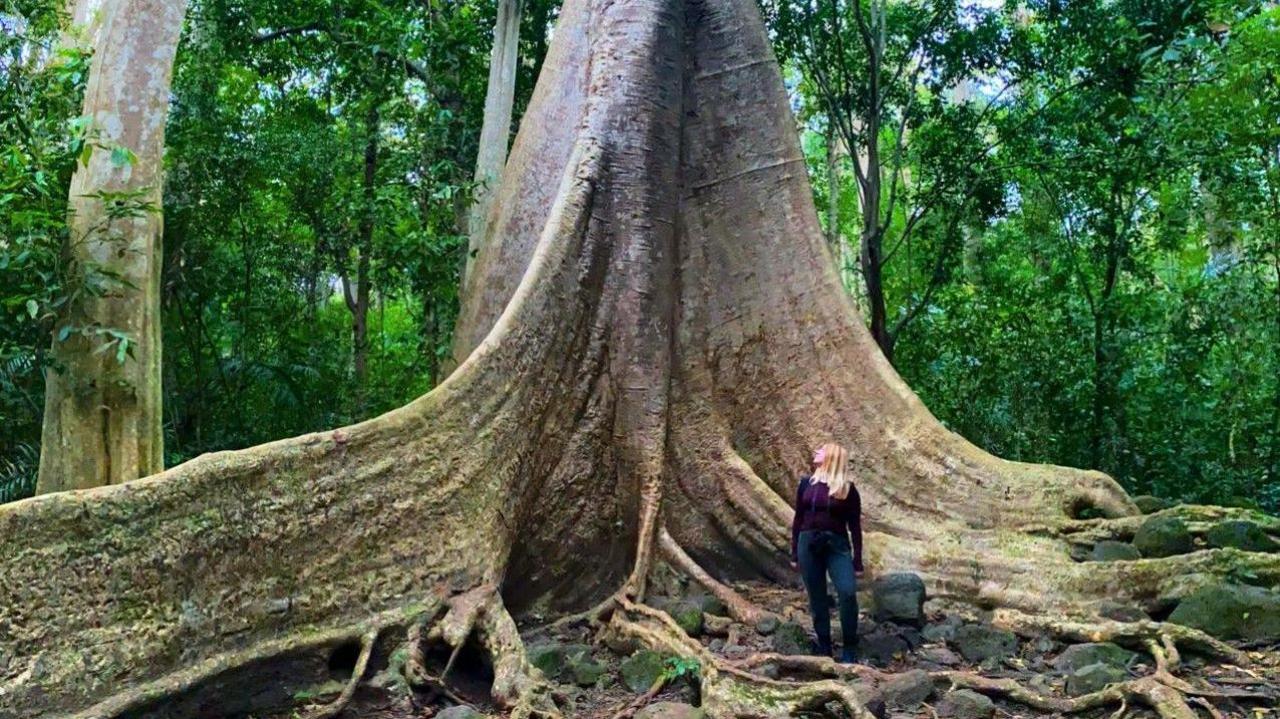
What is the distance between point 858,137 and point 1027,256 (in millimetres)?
2878

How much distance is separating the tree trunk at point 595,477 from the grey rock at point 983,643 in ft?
1.13

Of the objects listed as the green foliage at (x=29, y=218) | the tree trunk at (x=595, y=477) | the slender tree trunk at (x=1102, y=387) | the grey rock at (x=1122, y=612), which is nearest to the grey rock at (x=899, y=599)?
the tree trunk at (x=595, y=477)

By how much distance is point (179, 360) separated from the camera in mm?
8539

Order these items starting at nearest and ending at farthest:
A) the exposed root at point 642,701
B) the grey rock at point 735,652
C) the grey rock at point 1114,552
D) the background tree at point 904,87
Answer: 1. the exposed root at point 642,701
2. the grey rock at point 735,652
3. the grey rock at point 1114,552
4. the background tree at point 904,87

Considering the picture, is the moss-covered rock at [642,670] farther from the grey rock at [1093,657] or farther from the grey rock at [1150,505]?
the grey rock at [1150,505]

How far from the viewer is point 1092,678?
3.84 meters

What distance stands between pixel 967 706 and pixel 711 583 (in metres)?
1.61

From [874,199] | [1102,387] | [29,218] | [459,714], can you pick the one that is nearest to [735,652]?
[459,714]

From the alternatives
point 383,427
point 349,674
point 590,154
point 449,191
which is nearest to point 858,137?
point 449,191

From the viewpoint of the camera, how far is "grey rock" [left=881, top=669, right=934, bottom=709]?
3.75 metres

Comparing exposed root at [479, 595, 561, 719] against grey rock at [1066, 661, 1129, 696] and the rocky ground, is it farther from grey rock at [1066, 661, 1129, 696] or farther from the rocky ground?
grey rock at [1066, 661, 1129, 696]

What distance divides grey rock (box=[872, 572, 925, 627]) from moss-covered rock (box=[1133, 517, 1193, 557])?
1245 millimetres

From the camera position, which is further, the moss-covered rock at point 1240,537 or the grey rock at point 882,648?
the moss-covered rock at point 1240,537

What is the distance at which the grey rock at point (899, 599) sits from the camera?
468 centimetres
